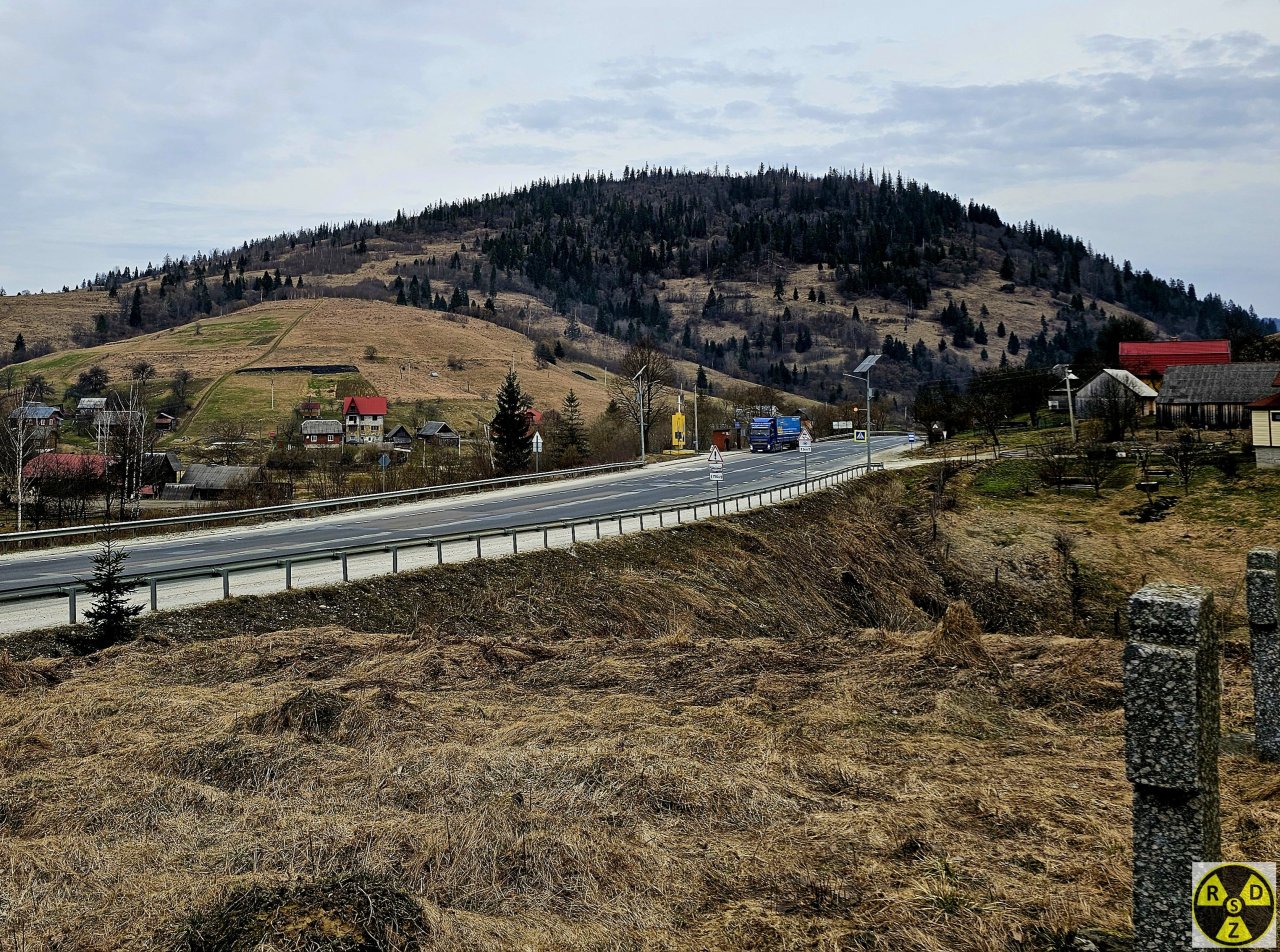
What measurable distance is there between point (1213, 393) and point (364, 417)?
3489 inches

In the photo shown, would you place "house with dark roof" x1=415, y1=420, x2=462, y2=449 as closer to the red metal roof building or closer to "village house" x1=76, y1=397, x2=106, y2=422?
"village house" x1=76, y1=397, x2=106, y2=422

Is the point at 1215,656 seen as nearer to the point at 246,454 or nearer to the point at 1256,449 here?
the point at 1256,449

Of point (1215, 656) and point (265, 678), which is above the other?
point (1215, 656)

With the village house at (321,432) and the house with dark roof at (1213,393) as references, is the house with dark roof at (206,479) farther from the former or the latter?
the house with dark roof at (1213,393)

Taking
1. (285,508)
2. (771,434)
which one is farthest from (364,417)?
(285,508)

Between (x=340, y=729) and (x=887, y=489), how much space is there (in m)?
43.9

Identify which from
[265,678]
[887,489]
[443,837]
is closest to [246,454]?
[887,489]

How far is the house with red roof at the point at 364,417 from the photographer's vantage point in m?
110

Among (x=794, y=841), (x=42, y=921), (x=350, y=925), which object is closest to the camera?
(x=350, y=925)

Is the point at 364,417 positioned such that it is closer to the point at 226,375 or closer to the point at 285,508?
the point at 226,375

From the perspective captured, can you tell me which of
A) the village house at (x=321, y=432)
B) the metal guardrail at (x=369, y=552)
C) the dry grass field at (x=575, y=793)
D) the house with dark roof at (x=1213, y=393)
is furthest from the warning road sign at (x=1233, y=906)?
the village house at (x=321, y=432)

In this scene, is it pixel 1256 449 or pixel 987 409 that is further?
pixel 987 409

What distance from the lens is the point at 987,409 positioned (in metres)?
68.4

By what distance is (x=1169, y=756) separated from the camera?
4488 millimetres
